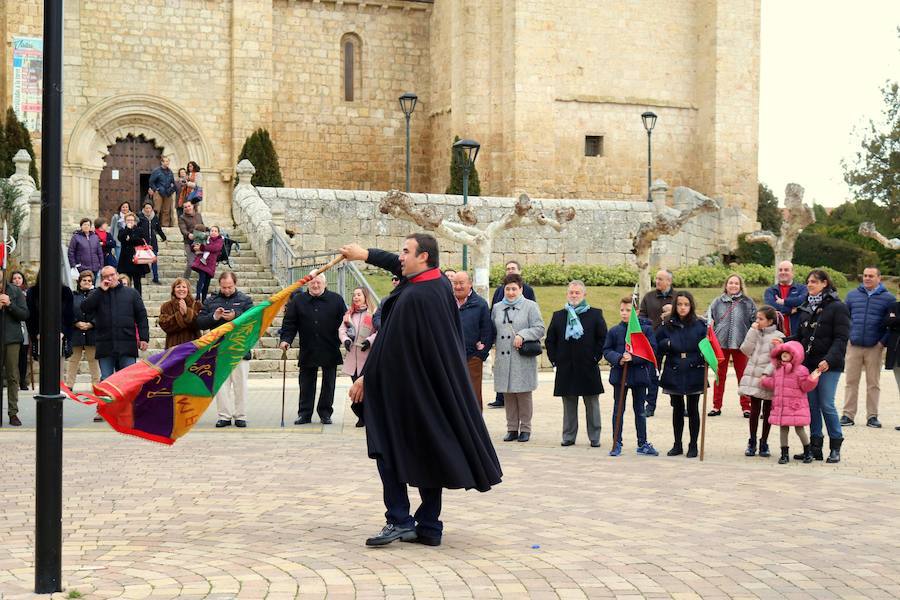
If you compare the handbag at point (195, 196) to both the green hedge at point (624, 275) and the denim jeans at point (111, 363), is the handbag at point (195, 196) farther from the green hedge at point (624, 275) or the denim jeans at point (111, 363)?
the denim jeans at point (111, 363)

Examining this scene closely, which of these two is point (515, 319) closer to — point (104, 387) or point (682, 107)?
point (104, 387)

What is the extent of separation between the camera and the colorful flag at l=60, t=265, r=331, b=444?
23.8ft

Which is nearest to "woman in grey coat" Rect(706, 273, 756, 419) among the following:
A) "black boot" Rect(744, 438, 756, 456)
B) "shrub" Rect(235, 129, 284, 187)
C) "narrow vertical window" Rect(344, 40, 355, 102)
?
"black boot" Rect(744, 438, 756, 456)

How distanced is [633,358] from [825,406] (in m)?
1.78

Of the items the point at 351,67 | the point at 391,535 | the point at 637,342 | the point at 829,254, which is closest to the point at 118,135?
the point at 351,67

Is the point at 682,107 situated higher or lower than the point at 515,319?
higher

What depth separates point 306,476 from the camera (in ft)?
32.1

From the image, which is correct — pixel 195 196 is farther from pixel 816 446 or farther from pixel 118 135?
pixel 816 446

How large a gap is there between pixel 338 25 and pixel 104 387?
31090 mm

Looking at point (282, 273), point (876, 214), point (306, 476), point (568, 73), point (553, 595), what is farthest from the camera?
point (876, 214)

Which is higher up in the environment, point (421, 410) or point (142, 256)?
point (142, 256)

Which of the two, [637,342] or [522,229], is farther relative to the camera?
[522,229]

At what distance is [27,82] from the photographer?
3120 cm

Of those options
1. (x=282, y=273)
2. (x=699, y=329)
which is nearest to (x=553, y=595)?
(x=699, y=329)
